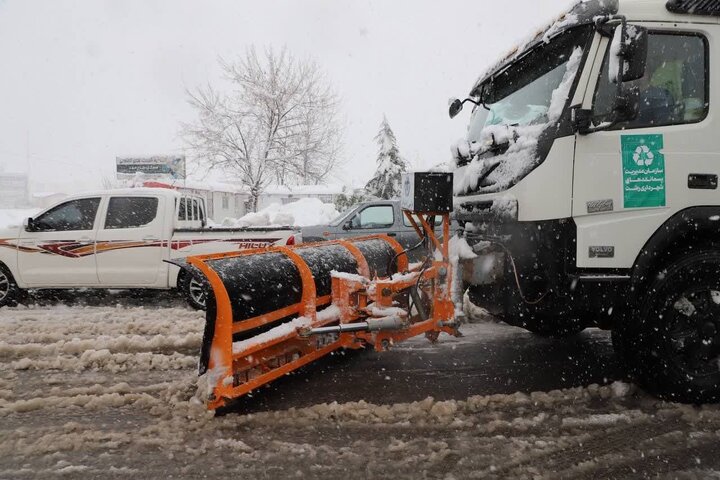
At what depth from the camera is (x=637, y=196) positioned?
11.2 ft

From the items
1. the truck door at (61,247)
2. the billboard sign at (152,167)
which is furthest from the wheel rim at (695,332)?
the billboard sign at (152,167)

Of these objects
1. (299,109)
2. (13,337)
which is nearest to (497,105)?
(13,337)

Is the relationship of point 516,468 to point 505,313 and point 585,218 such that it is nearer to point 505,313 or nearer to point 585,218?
point 505,313

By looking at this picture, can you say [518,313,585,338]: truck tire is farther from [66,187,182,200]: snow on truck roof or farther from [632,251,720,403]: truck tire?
[66,187,182,200]: snow on truck roof

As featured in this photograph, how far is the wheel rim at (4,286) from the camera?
24.8 ft

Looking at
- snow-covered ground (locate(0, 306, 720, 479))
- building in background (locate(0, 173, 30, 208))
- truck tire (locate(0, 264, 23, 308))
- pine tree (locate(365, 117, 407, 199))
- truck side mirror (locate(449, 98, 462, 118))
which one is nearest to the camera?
snow-covered ground (locate(0, 306, 720, 479))

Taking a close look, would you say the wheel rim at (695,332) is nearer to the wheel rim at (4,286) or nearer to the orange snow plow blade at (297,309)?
the orange snow plow blade at (297,309)

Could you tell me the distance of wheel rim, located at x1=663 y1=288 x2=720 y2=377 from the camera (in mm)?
3461

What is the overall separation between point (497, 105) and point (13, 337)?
18.4 feet

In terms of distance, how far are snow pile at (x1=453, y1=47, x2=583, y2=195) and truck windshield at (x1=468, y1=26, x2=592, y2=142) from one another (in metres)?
0.07

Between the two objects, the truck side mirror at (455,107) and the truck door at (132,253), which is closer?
the truck side mirror at (455,107)

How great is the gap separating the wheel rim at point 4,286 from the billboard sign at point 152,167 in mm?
22160

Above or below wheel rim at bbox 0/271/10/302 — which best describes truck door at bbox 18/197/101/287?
above

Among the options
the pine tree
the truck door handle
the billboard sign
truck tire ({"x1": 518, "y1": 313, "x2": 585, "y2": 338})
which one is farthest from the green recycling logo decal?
the billboard sign
